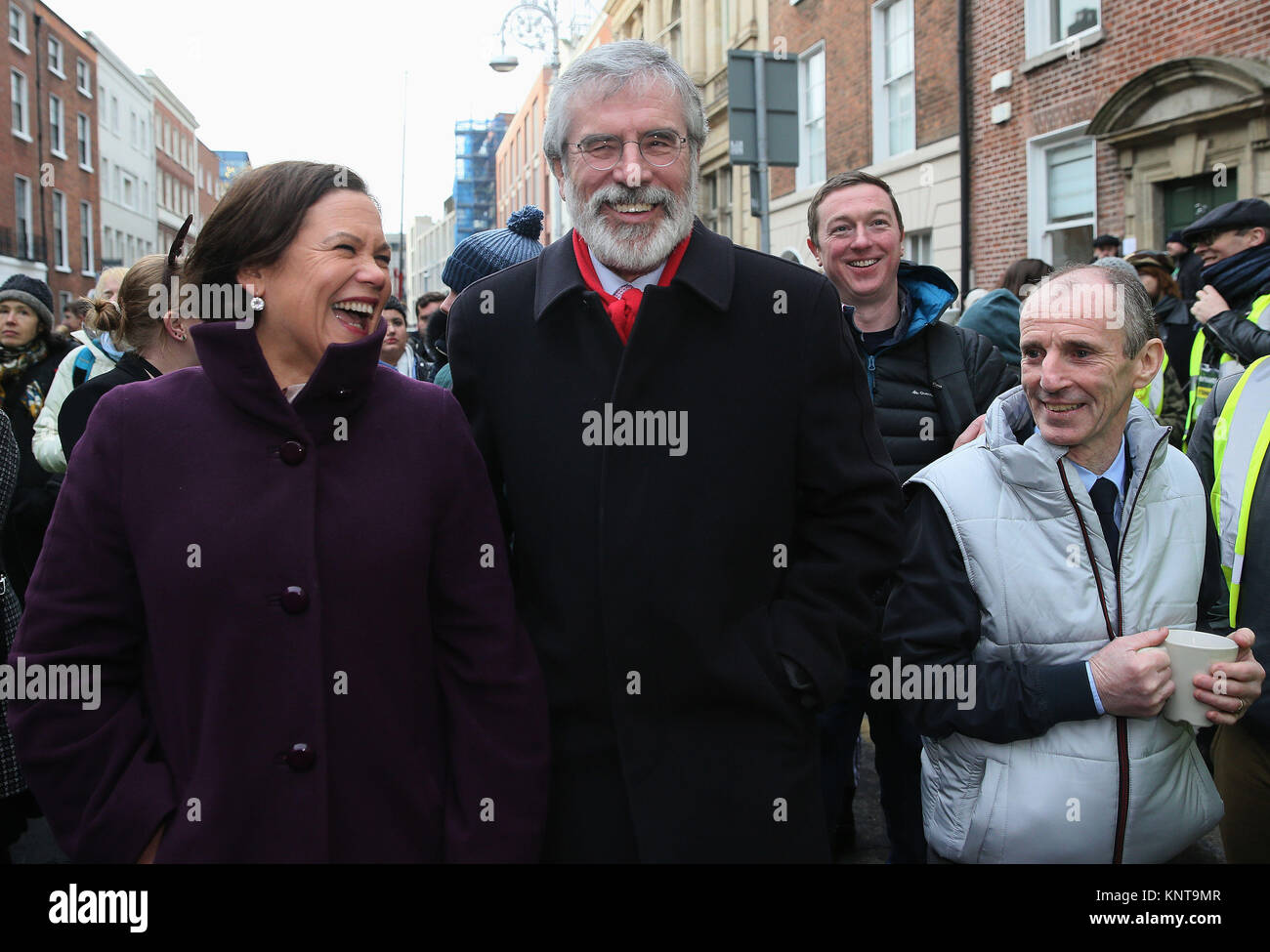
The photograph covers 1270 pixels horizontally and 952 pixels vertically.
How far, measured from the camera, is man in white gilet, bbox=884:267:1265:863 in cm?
226

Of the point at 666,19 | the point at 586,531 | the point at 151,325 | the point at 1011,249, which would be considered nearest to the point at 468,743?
the point at 586,531

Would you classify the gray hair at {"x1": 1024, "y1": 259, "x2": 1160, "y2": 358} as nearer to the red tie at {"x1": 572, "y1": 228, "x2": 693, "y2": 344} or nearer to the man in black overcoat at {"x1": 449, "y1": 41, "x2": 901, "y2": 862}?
the man in black overcoat at {"x1": 449, "y1": 41, "x2": 901, "y2": 862}

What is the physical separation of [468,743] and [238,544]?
0.56m

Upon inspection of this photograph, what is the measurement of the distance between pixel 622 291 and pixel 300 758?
1166 mm

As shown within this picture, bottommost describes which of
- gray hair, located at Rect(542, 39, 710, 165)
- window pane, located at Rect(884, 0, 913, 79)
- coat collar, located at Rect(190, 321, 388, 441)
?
coat collar, located at Rect(190, 321, 388, 441)

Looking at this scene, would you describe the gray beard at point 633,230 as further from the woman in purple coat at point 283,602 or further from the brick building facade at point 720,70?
the brick building facade at point 720,70

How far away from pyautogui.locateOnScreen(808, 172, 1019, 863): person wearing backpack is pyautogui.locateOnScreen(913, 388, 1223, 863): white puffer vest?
93 cm

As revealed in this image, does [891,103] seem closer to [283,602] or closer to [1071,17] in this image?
[1071,17]

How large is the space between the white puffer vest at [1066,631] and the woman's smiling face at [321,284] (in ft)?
4.50

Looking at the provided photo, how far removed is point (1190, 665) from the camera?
223cm

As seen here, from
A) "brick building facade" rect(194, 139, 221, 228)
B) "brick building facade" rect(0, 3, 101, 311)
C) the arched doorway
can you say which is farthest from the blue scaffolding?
the arched doorway

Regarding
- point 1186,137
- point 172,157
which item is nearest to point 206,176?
point 172,157

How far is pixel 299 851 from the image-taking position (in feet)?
5.96

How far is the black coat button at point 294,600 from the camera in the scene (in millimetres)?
1787
